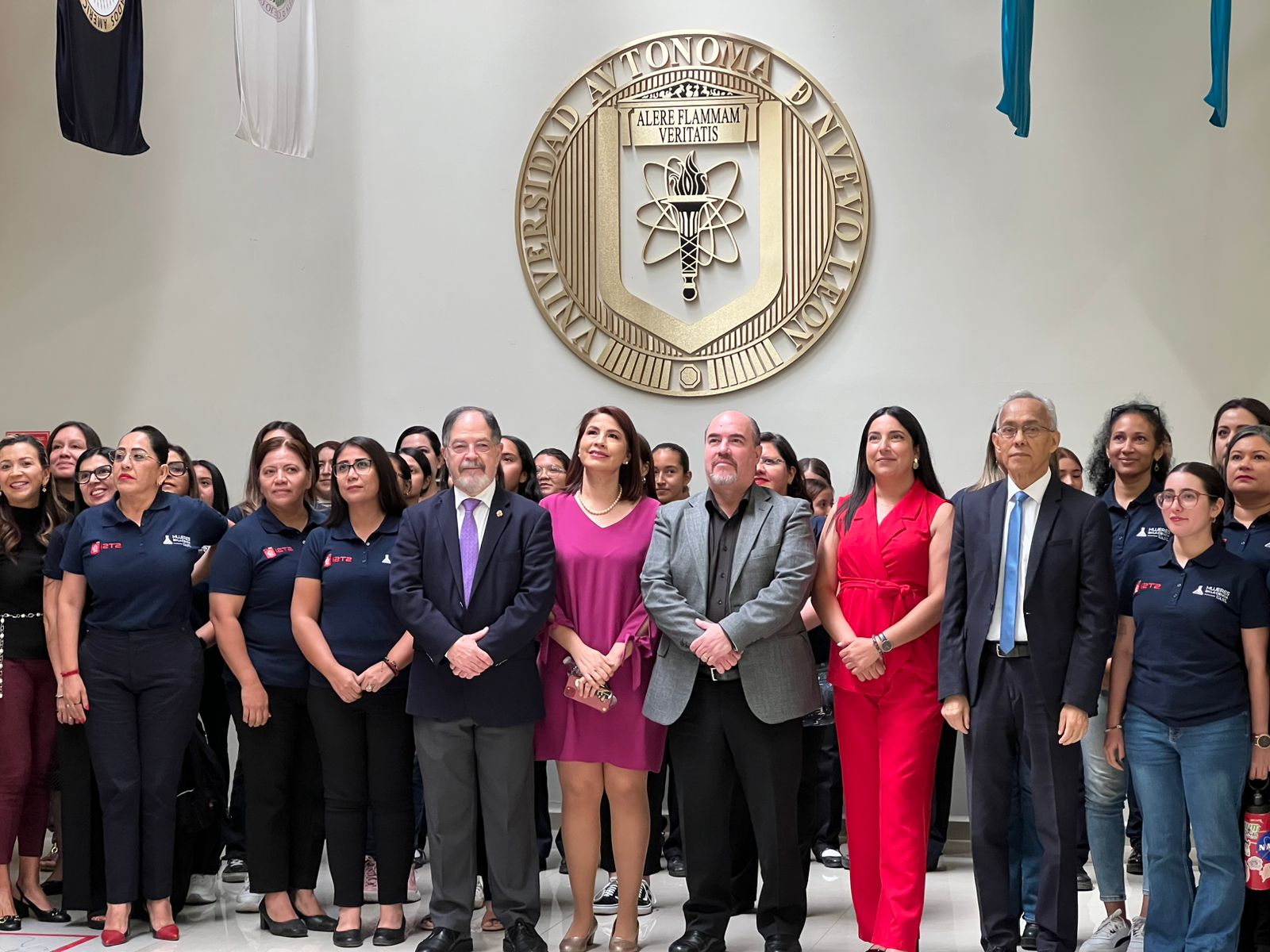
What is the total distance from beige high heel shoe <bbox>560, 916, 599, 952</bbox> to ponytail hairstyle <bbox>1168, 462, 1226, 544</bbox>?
2.35 meters

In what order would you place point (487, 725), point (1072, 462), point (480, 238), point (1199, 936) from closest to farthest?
1. point (1199, 936)
2. point (487, 725)
3. point (1072, 462)
4. point (480, 238)

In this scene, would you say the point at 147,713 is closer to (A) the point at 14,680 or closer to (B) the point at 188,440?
(A) the point at 14,680

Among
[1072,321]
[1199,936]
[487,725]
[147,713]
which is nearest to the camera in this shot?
[1199,936]

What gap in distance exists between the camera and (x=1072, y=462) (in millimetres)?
5441

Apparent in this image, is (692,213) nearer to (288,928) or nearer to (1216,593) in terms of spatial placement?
(1216,593)

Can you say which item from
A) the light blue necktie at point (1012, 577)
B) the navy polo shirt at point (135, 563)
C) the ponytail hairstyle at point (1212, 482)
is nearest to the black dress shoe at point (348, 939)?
the navy polo shirt at point (135, 563)

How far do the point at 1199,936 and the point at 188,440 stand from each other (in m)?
5.12

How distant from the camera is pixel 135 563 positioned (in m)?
4.71

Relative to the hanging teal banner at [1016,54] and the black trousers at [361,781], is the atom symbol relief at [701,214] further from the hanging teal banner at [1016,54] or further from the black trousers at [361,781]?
the black trousers at [361,781]

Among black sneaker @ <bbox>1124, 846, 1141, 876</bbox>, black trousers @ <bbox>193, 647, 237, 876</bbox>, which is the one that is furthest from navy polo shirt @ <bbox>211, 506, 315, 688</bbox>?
black sneaker @ <bbox>1124, 846, 1141, 876</bbox>

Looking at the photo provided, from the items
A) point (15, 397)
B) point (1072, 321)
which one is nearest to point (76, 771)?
point (15, 397)

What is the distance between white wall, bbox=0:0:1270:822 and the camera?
612cm

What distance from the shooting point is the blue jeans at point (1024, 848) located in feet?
14.7

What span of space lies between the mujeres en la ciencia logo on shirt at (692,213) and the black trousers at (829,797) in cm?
179
